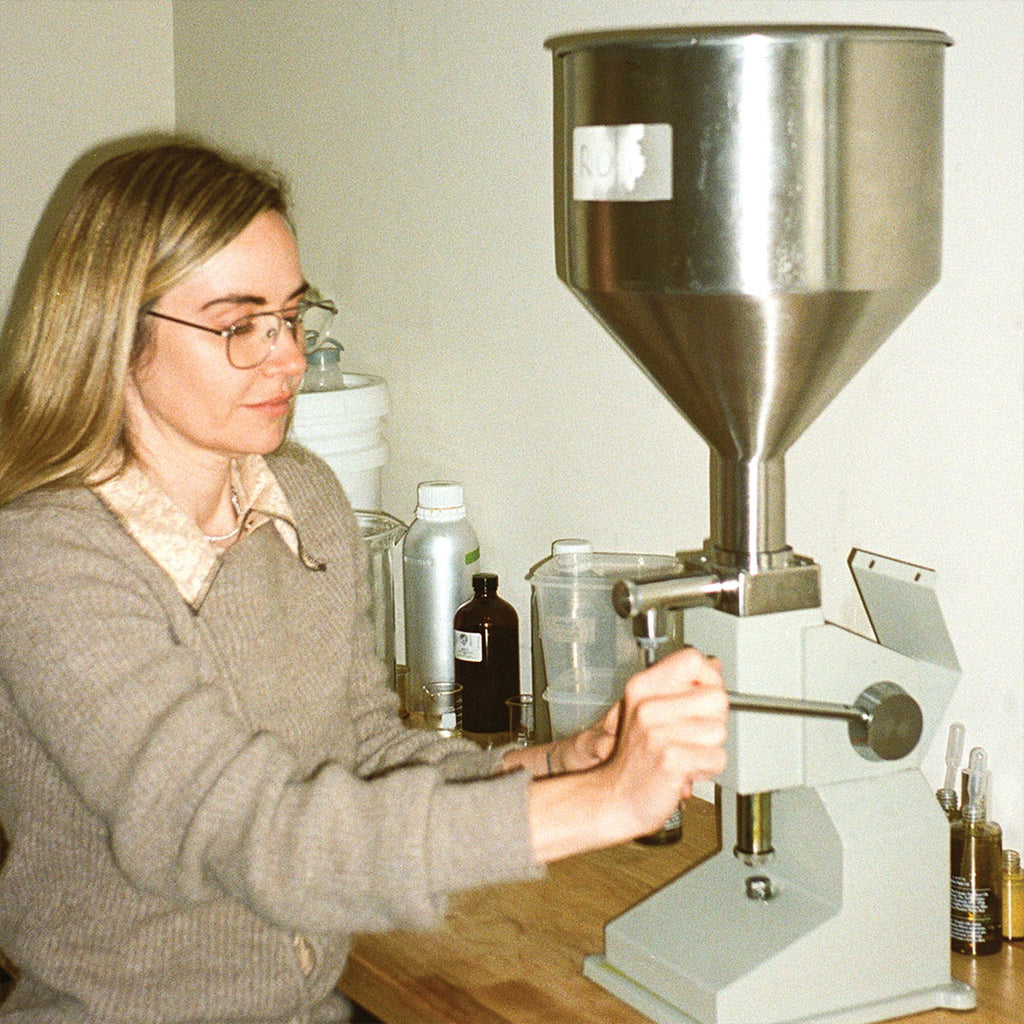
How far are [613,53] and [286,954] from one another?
0.84m

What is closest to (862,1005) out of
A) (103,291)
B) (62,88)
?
(103,291)

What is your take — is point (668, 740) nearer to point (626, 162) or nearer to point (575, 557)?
point (626, 162)

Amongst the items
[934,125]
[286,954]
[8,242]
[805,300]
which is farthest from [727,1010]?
[8,242]

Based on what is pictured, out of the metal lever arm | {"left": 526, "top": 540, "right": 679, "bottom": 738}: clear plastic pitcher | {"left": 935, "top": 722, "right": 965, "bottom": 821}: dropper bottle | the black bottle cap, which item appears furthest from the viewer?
the black bottle cap

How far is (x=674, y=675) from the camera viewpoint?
111 cm

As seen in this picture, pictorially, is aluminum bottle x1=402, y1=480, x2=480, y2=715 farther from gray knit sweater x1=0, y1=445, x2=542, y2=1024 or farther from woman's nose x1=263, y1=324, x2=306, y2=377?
woman's nose x1=263, y1=324, x2=306, y2=377

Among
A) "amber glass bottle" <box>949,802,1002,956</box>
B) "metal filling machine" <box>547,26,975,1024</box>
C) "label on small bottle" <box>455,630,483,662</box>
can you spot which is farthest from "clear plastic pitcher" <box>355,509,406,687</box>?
"amber glass bottle" <box>949,802,1002,956</box>

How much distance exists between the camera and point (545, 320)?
182 cm

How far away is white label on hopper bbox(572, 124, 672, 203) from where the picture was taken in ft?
3.52

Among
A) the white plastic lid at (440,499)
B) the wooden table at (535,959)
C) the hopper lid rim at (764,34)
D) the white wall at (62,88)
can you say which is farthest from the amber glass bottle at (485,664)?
the white wall at (62,88)

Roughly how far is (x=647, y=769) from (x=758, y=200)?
16.9 inches

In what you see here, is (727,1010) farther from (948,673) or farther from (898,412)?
(898,412)

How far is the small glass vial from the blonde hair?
900 millimetres

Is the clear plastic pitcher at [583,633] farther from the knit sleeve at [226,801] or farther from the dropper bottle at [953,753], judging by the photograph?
the knit sleeve at [226,801]
